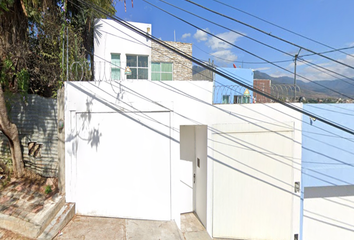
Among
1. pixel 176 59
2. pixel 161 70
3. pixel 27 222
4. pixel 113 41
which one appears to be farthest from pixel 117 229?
pixel 176 59

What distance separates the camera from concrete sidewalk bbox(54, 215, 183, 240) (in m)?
4.08

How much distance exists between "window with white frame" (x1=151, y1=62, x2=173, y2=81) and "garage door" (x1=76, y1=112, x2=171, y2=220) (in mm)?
8161

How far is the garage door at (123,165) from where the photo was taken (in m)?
4.80

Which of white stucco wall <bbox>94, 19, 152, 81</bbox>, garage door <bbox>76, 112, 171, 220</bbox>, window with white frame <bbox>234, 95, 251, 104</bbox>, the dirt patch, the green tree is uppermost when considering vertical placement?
white stucco wall <bbox>94, 19, 152, 81</bbox>

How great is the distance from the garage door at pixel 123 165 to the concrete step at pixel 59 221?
251mm

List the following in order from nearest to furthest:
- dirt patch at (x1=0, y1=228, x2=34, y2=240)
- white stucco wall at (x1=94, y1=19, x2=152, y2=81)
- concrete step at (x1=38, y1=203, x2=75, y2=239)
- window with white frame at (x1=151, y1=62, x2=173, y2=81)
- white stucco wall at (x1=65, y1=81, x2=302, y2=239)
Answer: dirt patch at (x1=0, y1=228, x2=34, y2=240)
concrete step at (x1=38, y1=203, x2=75, y2=239)
white stucco wall at (x1=65, y1=81, x2=302, y2=239)
white stucco wall at (x1=94, y1=19, x2=152, y2=81)
window with white frame at (x1=151, y1=62, x2=173, y2=81)

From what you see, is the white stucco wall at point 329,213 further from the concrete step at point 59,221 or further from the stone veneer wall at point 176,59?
the stone veneer wall at point 176,59

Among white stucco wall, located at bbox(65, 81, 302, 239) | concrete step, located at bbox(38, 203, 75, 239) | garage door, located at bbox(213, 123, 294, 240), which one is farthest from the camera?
garage door, located at bbox(213, 123, 294, 240)

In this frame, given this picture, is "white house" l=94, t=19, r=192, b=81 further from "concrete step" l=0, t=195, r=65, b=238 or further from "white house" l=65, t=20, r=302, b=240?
"concrete step" l=0, t=195, r=65, b=238

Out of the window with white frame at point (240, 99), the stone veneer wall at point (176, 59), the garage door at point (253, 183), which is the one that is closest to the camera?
the garage door at point (253, 183)

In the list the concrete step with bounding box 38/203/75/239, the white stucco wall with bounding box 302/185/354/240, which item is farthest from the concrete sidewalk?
the white stucco wall with bounding box 302/185/354/240

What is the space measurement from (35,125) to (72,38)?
3.51 metres

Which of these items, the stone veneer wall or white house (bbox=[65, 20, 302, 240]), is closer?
white house (bbox=[65, 20, 302, 240])

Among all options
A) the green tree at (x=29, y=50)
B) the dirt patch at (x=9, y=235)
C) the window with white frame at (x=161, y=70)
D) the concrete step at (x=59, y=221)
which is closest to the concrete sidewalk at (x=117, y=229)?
the concrete step at (x=59, y=221)
